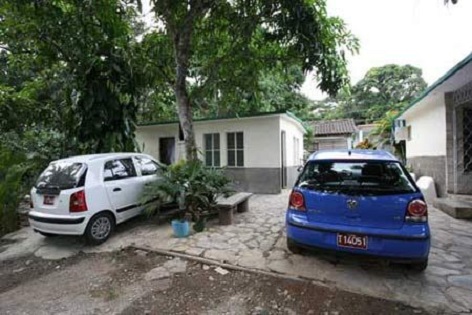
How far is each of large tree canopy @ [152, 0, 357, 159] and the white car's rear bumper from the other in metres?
3.02

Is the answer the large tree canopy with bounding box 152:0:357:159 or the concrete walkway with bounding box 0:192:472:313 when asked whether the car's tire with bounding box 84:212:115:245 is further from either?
the large tree canopy with bounding box 152:0:357:159

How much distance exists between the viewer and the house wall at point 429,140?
7801 mm

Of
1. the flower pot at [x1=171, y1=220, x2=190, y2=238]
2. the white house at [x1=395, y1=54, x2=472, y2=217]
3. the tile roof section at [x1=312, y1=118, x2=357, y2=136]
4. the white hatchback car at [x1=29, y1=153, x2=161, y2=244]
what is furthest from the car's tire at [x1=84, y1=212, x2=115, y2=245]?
the tile roof section at [x1=312, y1=118, x2=357, y2=136]

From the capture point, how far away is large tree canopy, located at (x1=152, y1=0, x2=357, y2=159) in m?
6.16

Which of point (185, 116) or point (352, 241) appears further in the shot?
point (185, 116)

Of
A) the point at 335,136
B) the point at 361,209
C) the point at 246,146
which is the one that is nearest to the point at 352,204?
the point at 361,209

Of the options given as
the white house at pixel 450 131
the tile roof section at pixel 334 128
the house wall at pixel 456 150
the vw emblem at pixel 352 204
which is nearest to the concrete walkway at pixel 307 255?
the vw emblem at pixel 352 204

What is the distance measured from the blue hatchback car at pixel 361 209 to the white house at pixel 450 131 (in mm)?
3171

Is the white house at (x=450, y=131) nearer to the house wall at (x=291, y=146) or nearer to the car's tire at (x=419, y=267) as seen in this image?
the car's tire at (x=419, y=267)

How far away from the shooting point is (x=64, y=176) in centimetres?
501

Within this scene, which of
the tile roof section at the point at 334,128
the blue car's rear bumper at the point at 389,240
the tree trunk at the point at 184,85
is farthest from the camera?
the tile roof section at the point at 334,128

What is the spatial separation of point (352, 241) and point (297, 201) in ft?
2.60

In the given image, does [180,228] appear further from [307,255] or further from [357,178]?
[357,178]

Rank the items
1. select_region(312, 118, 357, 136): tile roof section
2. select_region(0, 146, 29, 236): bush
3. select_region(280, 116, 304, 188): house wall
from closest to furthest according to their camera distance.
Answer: select_region(0, 146, 29, 236): bush, select_region(280, 116, 304, 188): house wall, select_region(312, 118, 357, 136): tile roof section
